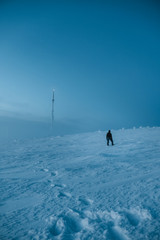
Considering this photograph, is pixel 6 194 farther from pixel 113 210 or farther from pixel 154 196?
pixel 154 196

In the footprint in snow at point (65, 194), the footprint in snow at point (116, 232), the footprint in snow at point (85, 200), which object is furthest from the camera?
the footprint in snow at point (65, 194)

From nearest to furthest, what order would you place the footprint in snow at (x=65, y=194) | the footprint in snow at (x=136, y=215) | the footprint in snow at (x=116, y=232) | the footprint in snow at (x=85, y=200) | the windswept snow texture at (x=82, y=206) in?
the footprint in snow at (x=116, y=232) → the windswept snow texture at (x=82, y=206) → the footprint in snow at (x=136, y=215) → the footprint in snow at (x=85, y=200) → the footprint in snow at (x=65, y=194)

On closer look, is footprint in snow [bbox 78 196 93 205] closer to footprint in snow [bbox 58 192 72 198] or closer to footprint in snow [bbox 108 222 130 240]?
footprint in snow [bbox 58 192 72 198]

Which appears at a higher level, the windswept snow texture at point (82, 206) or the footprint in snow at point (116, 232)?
the windswept snow texture at point (82, 206)

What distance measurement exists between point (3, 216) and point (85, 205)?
78.9 inches

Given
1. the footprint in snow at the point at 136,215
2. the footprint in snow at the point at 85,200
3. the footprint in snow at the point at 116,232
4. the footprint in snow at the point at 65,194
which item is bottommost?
the footprint in snow at the point at 116,232

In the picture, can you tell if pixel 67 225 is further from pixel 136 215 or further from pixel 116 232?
pixel 136 215

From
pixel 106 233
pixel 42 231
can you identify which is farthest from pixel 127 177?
pixel 42 231

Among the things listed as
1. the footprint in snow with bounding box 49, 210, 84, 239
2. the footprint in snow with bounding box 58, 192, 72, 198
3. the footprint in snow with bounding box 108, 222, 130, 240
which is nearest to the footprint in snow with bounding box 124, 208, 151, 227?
the footprint in snow with bounding box 108, 222, 130, 240

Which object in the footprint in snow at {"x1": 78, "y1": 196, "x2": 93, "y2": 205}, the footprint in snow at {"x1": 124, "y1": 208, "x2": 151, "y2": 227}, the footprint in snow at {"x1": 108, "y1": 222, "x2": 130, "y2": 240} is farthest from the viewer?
the footprint in snow at {"x1": 78, "y1": 196, "x2": 93, "y2": 205}

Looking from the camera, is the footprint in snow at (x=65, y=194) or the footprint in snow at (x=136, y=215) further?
the footprint in snow at (x=65, y=194)

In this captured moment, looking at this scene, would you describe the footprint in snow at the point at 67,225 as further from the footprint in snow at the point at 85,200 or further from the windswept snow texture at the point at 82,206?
the footprint in snow at the point at 85,200

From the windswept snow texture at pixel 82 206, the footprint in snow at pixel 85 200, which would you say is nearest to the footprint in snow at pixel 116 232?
the windswept snow texture at pixel 82 206

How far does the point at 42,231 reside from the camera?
2922 mm
